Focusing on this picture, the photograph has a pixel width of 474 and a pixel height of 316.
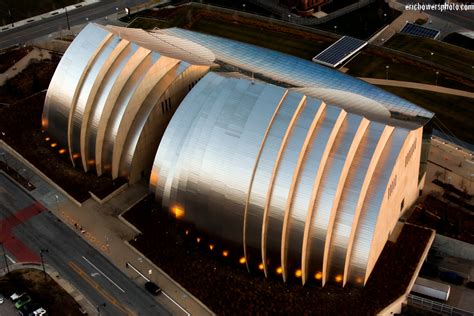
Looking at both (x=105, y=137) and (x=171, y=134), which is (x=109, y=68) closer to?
(x=105, y=137)

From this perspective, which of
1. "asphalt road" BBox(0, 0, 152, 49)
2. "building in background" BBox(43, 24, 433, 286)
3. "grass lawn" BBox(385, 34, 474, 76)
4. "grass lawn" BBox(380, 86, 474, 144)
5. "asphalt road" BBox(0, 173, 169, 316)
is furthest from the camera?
"asphalt road" BBox(0, 0, 152, 49)

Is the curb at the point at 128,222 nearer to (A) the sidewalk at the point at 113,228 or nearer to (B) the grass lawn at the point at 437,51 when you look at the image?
(A) the sidewalk at the point at 113,228

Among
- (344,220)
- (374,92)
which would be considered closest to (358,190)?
(344,220)

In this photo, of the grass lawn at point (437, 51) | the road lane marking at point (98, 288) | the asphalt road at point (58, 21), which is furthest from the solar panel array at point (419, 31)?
the road lane marking at point (98, 288)

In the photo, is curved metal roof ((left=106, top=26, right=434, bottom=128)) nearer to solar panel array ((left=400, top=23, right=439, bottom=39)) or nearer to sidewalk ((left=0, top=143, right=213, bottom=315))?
sidewalk ((left=0, top=143, right=213, bottom=315))

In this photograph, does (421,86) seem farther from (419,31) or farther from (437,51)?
(419,31)

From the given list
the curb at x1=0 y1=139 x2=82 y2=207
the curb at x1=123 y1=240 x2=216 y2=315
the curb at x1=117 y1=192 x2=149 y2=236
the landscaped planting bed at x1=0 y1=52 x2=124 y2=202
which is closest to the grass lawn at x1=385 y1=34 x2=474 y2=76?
the curb at x1=117 y1=192 x2=149 y2=236

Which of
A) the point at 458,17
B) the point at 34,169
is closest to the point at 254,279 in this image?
the point at 34,169
